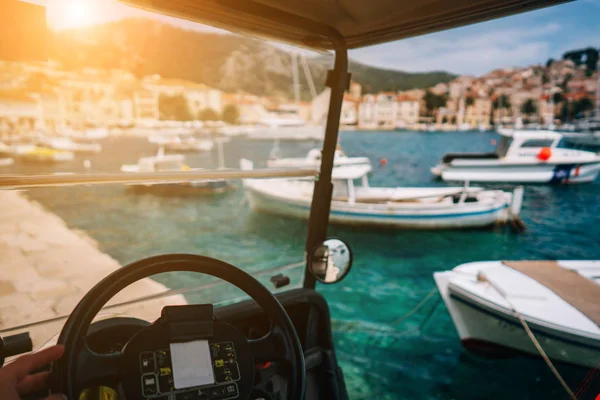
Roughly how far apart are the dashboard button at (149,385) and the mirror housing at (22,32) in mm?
876

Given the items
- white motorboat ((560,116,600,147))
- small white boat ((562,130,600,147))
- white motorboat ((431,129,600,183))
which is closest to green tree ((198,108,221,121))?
white motorboat ((431,129,600,183))

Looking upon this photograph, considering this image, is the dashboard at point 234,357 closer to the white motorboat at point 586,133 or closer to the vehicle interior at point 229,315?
the vehicle interior at point 229,315

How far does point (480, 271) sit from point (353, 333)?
2670 millimetres

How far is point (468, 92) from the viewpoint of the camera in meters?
53.4

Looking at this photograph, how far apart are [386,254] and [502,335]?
27.9ft

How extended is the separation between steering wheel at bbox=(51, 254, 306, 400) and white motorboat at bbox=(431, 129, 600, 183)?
24.1 metres

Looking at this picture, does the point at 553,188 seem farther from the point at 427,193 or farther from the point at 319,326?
the point at 319,326

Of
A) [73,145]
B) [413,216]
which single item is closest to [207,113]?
[413,216]

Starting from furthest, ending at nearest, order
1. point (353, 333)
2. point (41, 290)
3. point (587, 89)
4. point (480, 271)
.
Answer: point (587, 89), point (353, 333), point (480, 271), point (41, 290)

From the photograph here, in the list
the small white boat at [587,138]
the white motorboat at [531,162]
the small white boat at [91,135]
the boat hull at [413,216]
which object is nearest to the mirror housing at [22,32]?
the boat hull at [413,216]

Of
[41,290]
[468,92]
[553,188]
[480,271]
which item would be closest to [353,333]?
[480,271]

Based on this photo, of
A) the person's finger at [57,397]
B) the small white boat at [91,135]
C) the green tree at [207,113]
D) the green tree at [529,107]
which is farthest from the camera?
the green tree at [529,107]

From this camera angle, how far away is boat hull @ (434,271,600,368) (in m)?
3.79

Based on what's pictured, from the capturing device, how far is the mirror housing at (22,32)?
1.05m
